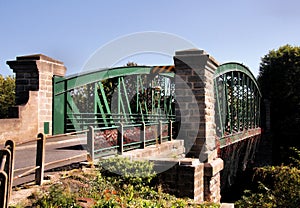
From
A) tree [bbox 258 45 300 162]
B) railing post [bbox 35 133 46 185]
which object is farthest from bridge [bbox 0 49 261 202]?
tree [bbox 258 45 300 162]

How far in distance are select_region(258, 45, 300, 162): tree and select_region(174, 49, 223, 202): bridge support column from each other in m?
22.9

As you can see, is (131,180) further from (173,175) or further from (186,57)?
(186,57)

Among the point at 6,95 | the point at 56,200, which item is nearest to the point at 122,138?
the point at 56,200

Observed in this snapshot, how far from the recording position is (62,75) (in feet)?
32.5

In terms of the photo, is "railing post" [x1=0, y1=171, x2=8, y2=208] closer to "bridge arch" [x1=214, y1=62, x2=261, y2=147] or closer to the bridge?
the bridge

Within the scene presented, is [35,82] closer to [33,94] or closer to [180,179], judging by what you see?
[33,94]

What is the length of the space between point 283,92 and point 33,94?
26.6 meters

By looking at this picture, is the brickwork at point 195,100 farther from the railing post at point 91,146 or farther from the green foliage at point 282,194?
the railing post at point 91,146

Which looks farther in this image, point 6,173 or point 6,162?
point 6,162

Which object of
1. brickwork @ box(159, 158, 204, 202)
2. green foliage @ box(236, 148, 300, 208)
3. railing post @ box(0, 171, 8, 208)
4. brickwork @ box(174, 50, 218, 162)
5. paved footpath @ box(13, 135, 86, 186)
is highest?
brickwork @ box(174, 50, 218, 162)

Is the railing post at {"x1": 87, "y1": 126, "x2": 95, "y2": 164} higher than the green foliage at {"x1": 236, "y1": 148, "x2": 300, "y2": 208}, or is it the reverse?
the railing post at {"x1": 87, "y1": 126, "x2": 95, "y2": 164}

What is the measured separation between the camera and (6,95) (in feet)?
120

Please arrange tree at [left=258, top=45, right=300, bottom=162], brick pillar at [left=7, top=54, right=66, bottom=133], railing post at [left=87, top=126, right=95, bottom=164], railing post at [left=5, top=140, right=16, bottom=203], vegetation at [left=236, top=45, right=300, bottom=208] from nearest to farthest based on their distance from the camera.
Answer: railing post at [left=5, top=140, right=16, bottom=203] < railing post at [left=87, top=126, right=95, bottom=164] < brick pillar at [left=7, top=54, right=66, bottom=133] < vegetation at [left=236, top=45, right=300, bottom=208] < tree at [left=258, top=45, right=300, bottom=162]

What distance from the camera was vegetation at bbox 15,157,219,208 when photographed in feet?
14.3
